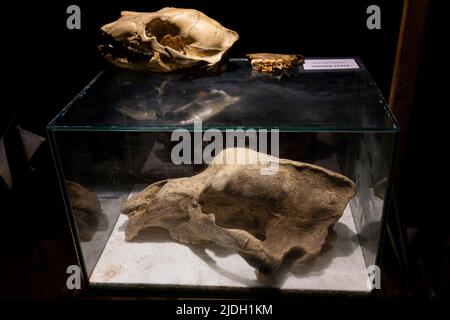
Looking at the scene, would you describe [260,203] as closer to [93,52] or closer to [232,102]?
[232,102]

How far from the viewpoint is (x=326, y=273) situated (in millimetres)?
1243

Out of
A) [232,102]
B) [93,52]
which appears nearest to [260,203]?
[232,102]

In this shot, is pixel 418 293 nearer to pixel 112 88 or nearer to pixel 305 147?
pixel 305 147

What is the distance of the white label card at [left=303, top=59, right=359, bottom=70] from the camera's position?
1361 millimetres

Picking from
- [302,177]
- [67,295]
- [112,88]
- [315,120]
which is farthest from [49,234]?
[315,120]

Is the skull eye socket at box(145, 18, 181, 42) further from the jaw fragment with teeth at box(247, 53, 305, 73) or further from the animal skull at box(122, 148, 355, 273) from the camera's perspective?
the animal skull at box(122, 148, 355, 273)

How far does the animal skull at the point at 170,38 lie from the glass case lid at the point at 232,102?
65 millimetres

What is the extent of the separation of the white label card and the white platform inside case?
1.72ft

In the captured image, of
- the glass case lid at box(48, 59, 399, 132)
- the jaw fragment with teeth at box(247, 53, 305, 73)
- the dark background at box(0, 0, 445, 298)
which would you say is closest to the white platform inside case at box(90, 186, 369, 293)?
the dark background at box(0, 0, 445, 298)

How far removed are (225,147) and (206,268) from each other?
0.37m

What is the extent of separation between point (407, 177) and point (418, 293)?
52 centimetres

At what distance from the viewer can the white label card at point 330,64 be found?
4.47 feet

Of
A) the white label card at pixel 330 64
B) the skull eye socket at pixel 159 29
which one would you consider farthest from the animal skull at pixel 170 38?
the white label card at pixel 330 64

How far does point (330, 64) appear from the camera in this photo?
139 centimetres
